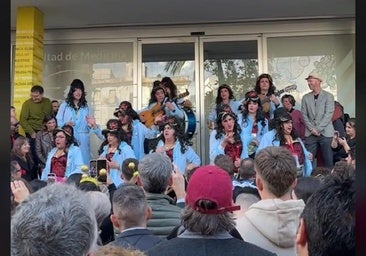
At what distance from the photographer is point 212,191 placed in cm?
222

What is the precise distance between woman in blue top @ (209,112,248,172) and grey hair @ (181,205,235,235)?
6.68 m

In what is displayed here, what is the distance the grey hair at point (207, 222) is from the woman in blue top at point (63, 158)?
6749 millimetres

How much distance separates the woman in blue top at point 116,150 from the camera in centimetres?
874

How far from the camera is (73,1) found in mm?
10500

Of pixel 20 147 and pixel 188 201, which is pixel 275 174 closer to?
pixel 188 201

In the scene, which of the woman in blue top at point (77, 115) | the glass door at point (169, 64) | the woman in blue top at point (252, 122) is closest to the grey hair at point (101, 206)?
the woman in blue top at point (252, 122)

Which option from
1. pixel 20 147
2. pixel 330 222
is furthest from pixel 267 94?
pixel 330 222

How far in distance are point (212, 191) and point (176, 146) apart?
6884 millimetres

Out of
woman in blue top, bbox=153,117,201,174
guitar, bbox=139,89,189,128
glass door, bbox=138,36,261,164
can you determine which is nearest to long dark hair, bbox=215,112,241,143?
woman in blue top, bbox=153,117,201,174

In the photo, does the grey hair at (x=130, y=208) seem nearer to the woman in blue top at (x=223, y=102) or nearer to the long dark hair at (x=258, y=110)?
the long dark hair at (x=258, y=110)

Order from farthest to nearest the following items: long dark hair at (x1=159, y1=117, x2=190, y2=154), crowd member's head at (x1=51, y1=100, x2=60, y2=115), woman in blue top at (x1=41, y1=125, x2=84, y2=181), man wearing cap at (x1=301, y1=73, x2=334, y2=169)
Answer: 1. crowd member's head at (x1=51, y1=100, x2=60, y2=115)
2. man wearing cap at (x1=301, y1=73, x2=334, y2=169)
3. long dark hair at (x1=159, y1=117, x2=190, y2=154)
4. woman in blue top at (x1=41, y1=125, x2=84, y2=181)

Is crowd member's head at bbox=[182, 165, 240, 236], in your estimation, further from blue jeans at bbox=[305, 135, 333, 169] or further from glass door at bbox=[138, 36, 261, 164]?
glass door at bbox=[138, 36, 261, 164]

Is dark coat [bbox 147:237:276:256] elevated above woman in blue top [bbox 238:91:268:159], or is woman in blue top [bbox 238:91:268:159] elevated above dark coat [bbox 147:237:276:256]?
woman in blue top [bbox 238:91:268:159]

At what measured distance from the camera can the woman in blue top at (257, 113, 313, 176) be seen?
857cm
